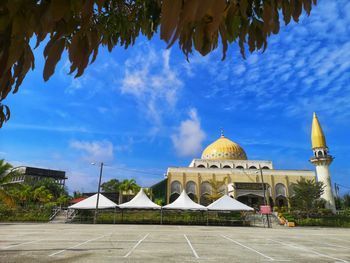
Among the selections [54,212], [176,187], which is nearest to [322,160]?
[176,187]

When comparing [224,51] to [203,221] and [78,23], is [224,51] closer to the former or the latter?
[78,23]

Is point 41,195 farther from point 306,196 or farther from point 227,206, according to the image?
point 306,196

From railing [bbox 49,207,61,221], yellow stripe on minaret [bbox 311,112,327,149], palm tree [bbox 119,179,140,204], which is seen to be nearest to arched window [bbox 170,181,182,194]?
palm tree [bbox 119,179,140,204]

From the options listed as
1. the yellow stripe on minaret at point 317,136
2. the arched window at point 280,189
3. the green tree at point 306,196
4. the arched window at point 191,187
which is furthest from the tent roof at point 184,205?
the yellow stripe on minaret at point 317,136

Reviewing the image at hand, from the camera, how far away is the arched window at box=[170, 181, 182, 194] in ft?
184

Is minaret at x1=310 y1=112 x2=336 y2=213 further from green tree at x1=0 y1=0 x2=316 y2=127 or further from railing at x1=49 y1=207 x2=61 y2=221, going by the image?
green tree at x1=0 y1=0 x2=316 y2=127

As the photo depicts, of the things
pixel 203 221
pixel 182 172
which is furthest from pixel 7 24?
pixel 182 172

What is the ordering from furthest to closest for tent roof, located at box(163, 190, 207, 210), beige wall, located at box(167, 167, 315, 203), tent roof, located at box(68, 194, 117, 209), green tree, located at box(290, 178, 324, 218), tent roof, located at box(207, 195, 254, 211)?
beige wall, located at box(167, 167, 315, 203), green tree, located at box(290, 178, 324, 218), tent roof, located at box(68, 194, 117, 209), tent roof, located at box(163, 190, 207, 210), tent roof, located at box(207, 195, 254, 211)

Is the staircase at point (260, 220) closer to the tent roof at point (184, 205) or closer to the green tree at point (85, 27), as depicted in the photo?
the tent roof at point (184, 205)

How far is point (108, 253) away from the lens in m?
10.9

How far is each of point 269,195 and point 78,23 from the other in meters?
58.0

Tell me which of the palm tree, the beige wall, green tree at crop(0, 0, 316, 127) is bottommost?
green tree at crop(0, 0, 316, 127)

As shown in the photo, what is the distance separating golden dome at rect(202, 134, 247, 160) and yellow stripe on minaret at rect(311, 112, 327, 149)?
14078 millimetres

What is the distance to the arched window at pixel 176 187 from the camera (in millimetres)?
56009
